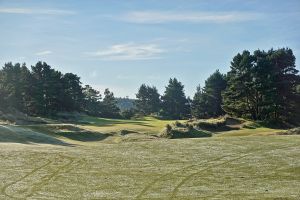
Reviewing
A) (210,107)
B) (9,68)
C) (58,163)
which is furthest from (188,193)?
(9,68)

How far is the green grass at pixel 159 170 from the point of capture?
104ft

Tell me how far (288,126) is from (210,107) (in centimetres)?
5325

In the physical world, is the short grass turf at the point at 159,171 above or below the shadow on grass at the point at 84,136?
below

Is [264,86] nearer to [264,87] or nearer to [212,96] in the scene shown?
[264,87]

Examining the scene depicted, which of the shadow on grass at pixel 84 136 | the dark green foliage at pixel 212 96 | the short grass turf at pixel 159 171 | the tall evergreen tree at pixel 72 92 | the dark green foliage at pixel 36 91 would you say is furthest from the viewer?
the dark green foliage at pixel 212 96

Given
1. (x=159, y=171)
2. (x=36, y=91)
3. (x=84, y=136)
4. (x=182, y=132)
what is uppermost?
(x=36, y=91)

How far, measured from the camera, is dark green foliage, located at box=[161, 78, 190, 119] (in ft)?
627

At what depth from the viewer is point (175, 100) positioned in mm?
192000

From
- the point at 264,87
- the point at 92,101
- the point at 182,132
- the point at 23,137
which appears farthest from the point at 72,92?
the point at 23,137

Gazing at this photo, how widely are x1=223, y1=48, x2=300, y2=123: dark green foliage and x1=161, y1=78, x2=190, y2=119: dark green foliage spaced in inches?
3233

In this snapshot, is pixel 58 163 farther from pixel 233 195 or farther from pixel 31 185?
pixel 233 195

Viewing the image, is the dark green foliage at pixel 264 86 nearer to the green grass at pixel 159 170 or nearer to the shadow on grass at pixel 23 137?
the green grass at pixel 159 170

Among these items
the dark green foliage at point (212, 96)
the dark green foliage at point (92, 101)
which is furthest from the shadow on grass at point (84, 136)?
the dark green foliage at point (92, 101)

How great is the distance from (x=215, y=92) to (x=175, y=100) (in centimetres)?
4638
